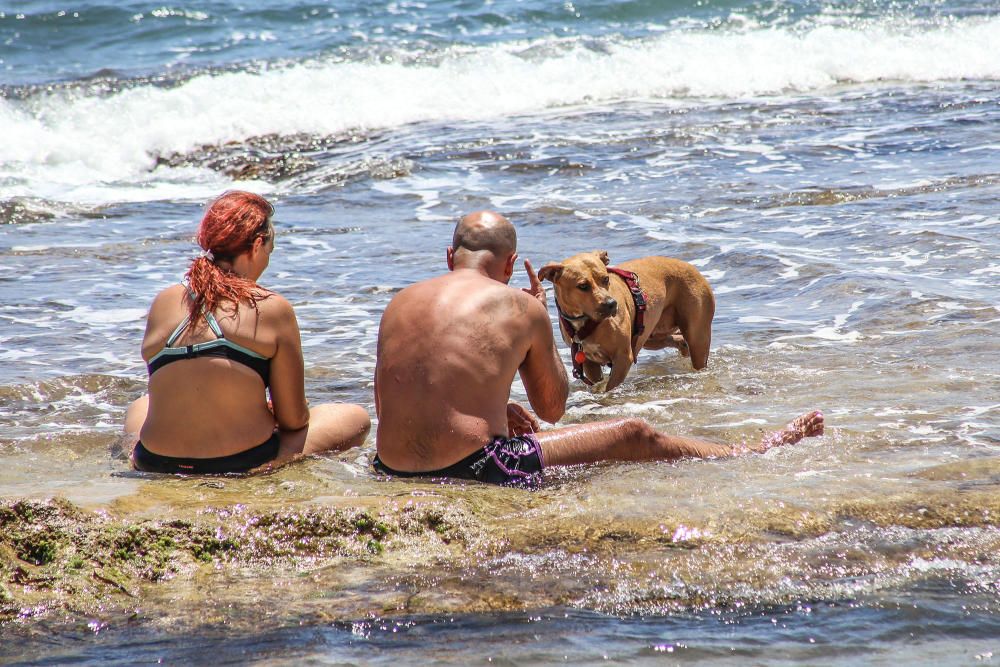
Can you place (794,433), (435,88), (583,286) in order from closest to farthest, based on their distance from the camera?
(794,433)
(583,286)
(435,88)

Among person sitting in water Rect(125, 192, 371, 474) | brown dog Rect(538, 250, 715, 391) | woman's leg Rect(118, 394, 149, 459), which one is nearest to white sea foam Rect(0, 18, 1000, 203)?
brown dog Rect(538, 250, 715, 391)

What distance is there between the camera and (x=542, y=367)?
17.4 ft

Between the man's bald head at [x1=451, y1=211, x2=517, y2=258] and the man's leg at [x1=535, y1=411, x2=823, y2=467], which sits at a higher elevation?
the man's bald head at [x1=451, y1=211, x2=517, y2=258]

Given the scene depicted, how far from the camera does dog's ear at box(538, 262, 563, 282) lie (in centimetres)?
764

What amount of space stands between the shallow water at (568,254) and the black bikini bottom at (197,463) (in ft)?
0.49

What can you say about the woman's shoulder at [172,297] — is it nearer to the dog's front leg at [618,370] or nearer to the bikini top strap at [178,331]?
the bikini top strap at [178,331]

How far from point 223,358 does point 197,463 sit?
1.73 ft

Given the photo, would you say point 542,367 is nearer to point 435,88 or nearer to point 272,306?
point 272,306

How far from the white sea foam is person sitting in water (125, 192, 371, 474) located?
10.4 metres

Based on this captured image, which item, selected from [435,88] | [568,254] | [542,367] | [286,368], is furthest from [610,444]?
[435,88]

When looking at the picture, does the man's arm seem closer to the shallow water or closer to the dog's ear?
the shallow water

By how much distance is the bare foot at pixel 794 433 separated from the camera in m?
5.55

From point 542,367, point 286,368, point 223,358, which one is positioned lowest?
point 542,367

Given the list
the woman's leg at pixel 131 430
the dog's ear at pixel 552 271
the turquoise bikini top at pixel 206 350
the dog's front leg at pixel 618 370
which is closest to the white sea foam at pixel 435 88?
the dog's ear at pixel 552 271
